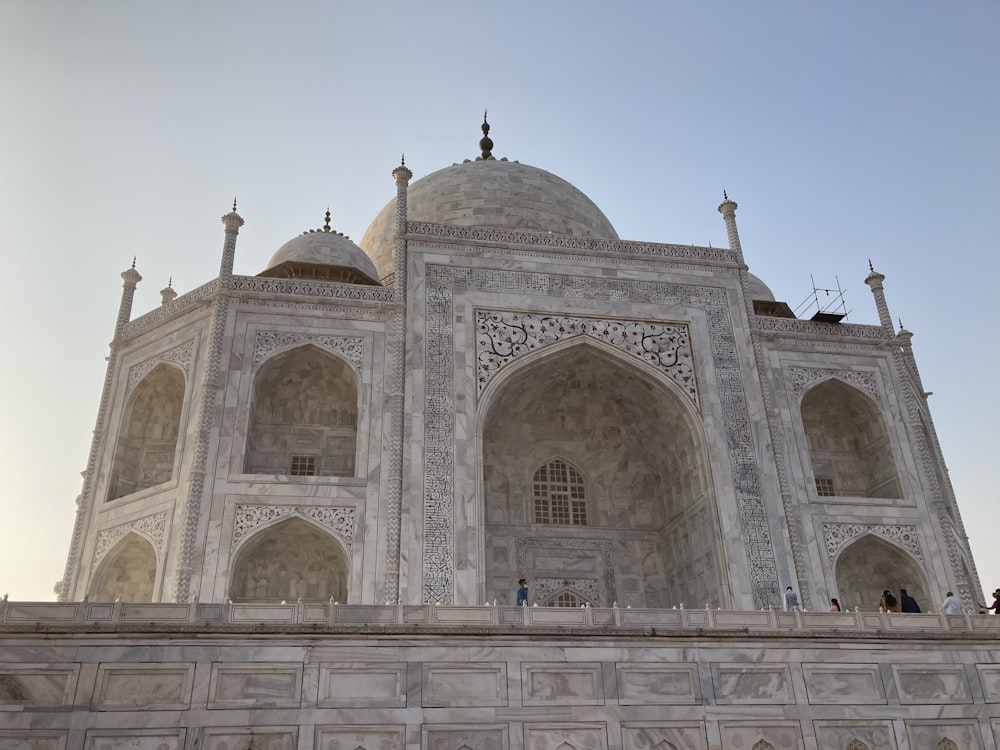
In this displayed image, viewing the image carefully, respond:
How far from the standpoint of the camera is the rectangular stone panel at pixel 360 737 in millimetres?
9680

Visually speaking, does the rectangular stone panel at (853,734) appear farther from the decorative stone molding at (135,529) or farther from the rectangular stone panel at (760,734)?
the decorative stone molding at (135,529)

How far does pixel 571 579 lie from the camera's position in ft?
57.3

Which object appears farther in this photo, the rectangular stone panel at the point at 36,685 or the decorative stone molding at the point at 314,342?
the decorative stone molding at the point at 314,342

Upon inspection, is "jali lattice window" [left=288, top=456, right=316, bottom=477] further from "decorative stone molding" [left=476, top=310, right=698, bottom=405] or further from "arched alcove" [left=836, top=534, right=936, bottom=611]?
"arched alcove" [left=836, top=534, right=936, bottom=611]

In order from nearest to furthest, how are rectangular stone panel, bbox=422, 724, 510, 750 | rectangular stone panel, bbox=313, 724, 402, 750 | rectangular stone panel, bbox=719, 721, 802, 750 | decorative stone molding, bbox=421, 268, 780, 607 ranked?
1. rectangular stone panel, bbox=313, 724, 402, 750
2. rectangular stone panel, bbox=422, 724, 510, 750
3. rectangular stone panel, bbox=719, 721, 802, 750
4. decorative stone molding, bbox=421, 268, 780, 607

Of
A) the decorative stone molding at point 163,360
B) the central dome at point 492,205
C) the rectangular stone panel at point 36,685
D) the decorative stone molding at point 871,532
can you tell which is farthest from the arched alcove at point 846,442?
the rectangular stone panel at point 36,685

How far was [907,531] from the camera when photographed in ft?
54.7

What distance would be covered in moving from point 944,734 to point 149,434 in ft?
44.2

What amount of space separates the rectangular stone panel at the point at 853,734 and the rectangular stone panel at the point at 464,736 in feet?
12.1

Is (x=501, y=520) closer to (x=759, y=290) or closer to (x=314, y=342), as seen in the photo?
(x=314, y=342)

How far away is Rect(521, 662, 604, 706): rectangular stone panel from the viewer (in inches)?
404

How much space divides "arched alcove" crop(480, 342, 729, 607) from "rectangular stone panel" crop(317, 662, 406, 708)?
689cm

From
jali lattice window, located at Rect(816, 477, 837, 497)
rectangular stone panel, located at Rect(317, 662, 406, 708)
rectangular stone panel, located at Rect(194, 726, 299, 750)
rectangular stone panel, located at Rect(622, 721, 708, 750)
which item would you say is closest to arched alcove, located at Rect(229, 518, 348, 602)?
rectangular stone panel, located at Rect(317, 662, 406, 708)

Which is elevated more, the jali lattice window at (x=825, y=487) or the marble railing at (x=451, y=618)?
the jali lattice window at (x=825, y=487)
